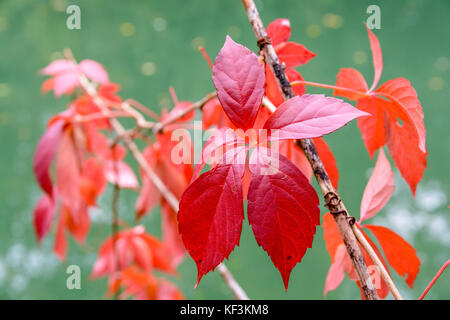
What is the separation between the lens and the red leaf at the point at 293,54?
7.4 inches

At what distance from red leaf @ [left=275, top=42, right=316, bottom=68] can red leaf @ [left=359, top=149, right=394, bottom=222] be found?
0.21 ft

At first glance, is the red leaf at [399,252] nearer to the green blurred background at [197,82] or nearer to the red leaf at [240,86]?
the red leaf at [240,86]

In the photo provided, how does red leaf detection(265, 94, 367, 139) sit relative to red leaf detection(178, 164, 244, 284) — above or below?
above

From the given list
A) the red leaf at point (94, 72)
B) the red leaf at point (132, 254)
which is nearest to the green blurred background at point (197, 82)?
the red leaf at point (132, 254)

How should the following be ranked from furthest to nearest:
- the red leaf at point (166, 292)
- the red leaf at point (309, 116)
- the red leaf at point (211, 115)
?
1. the red leaf at point (166, 292)
2. the red leaf at point (211, 115)
3. the red leaf at point (309, 116)

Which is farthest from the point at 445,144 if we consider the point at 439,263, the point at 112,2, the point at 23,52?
the point at 23,52

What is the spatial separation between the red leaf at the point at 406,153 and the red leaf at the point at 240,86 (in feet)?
0.22

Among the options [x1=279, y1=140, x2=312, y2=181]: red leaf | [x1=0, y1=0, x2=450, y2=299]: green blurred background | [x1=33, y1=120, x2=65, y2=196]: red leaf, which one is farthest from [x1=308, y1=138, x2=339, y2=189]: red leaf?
[x1=0, y1=0, x2=450, y2=299]: green blurred background

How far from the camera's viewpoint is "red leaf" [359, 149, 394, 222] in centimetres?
16

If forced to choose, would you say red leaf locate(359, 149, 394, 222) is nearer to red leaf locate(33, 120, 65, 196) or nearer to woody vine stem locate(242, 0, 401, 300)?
woody vine stem locate(242, 0, 401, 300)

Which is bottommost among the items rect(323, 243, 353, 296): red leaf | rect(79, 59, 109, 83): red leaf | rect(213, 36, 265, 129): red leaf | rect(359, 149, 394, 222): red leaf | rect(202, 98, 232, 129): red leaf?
rect(323, 243, 353, 296): red leaf

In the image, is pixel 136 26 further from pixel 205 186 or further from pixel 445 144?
pixel 205 186

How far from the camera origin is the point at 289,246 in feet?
0.38

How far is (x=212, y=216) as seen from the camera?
12cm
